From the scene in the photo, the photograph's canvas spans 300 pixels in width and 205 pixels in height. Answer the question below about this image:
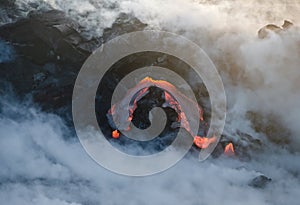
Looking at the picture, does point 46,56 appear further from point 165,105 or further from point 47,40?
point 165,105

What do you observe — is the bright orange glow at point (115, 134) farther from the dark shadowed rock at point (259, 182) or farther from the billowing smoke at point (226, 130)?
the dark shadowed rock at point (259, 182)

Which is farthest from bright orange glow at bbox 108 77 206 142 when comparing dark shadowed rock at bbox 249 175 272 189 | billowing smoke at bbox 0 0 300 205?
dark shadowed rock at bbox 249 175 272 189

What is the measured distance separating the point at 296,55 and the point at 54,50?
1321cm

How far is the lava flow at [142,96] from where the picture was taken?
24109 mm

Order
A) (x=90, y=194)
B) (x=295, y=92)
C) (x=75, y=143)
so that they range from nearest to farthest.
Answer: (x=90, y=194) < (x=75, y=143) < (x=295, y=92)

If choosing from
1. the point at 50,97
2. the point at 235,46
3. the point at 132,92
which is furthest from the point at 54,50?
the point at 235,46

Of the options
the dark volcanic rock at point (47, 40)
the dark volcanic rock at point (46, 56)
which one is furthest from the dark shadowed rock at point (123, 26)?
the dark volcanic rock at point (47, 40)

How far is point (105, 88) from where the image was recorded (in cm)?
2519

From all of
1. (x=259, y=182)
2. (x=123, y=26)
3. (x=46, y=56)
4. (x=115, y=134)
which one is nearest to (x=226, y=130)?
(x=259, y=182)

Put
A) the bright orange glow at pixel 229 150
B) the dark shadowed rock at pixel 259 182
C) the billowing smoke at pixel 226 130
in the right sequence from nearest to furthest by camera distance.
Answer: the billowing smoke at pixel 226 130
the dark shadowed rock at pixel 259 182
the bright orange glow at pixel 229 150

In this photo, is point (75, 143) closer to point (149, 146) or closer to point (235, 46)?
point (149, 146)

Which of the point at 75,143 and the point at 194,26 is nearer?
the point at 75,143

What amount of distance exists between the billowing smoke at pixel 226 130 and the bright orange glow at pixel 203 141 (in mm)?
845

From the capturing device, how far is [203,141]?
24.1 metres
